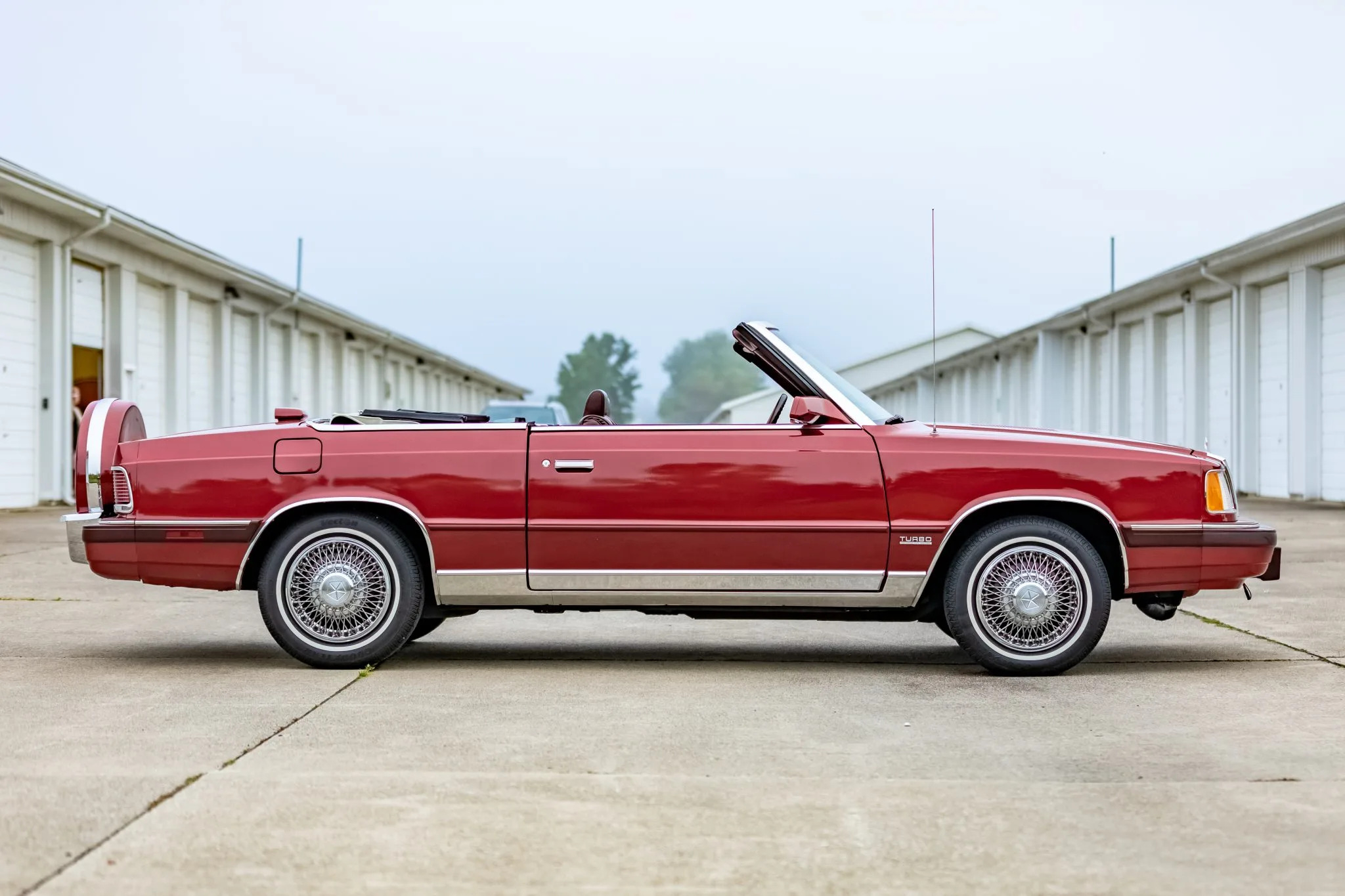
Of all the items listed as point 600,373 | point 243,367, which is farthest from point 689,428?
point 600,373

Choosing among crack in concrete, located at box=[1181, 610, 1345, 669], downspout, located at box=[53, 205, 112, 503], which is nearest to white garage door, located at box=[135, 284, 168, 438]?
downspout, located at box=[53, 205, 112, 503]

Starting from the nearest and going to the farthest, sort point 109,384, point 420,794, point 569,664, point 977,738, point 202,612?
point 420,794
point 977,738
point 569,664
point 202,612
point 109,384

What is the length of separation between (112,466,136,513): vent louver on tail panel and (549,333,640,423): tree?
141 m

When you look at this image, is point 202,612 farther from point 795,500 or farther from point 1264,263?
point 1264,263

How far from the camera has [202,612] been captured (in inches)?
337

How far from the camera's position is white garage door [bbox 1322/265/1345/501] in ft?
64.5

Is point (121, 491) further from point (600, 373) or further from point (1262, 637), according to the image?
point (600, 373)

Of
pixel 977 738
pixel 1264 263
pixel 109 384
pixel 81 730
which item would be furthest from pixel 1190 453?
pixel 109 384

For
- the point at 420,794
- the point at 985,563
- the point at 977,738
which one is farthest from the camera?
the point at 985,563

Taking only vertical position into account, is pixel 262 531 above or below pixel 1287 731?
above

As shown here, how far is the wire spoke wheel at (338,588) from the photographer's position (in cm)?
612

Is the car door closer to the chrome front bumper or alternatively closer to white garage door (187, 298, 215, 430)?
the chrome front bumper

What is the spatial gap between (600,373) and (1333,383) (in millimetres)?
134264

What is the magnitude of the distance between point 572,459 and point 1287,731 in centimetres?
300
